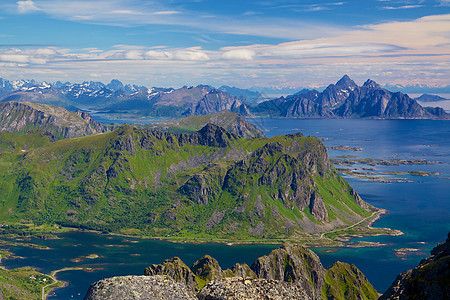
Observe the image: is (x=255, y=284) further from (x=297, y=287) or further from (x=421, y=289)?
(x=421, y=289)

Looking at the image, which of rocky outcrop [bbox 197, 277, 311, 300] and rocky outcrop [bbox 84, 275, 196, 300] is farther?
rocky outcrop [bbox 84, 275, 196, 300]

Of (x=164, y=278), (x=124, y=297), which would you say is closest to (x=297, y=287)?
(x=164, y=278)

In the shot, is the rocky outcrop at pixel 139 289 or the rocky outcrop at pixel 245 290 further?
the rocky outcrop at pixel 139 289

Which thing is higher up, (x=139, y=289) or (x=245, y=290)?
(x=245, y=290)

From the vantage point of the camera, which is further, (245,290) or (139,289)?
(139,289)
